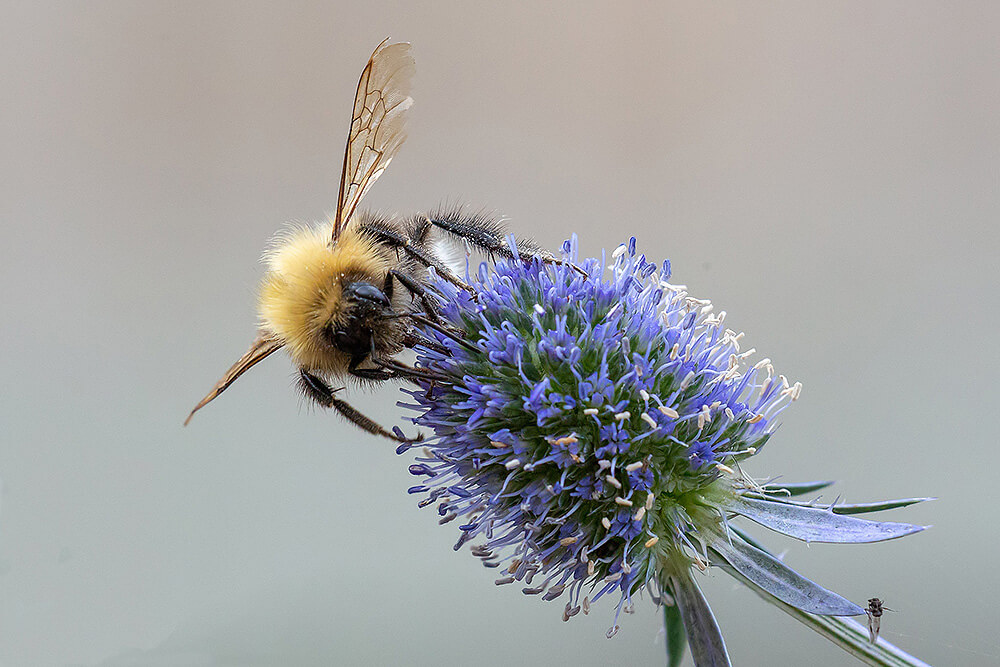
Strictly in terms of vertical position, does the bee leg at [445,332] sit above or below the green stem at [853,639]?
above

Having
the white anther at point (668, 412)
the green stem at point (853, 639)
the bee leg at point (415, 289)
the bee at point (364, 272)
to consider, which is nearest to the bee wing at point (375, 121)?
the bee at point (364, 272)

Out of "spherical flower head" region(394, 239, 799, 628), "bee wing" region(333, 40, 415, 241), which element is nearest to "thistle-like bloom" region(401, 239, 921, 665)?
"spherical flower head" region(394, 239, 799, 628)

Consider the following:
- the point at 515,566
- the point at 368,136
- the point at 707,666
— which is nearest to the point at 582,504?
the point at 515,566

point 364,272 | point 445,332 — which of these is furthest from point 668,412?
point 364,272

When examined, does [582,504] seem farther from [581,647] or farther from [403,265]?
[581,647]

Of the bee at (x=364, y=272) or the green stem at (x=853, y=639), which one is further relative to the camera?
the bee at (x=364, y=272)

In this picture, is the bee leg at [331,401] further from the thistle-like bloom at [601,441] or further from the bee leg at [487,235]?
the bee leg at [487,235]

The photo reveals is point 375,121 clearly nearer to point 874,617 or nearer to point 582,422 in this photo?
point 582,422
